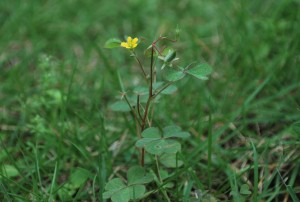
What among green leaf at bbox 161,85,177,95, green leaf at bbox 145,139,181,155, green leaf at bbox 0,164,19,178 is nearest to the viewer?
green leaf at bbox 145,139,181,155

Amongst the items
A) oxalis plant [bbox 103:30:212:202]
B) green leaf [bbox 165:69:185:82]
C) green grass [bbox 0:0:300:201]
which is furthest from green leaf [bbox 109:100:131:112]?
green leaf [bbox 165:69:185:82]

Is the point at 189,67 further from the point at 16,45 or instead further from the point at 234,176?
the point at 16,45

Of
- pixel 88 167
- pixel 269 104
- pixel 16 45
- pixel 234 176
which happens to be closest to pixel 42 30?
pixel 16 45

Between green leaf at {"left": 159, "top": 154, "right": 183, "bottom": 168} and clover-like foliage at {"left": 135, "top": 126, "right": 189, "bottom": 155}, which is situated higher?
clover-like foliage at {"left": 135, "top": 126, "right": 189, "bottom": 155}

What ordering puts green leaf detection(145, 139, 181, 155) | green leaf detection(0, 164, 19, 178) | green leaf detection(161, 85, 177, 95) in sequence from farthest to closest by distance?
green leaf detection(0, 164, 19, 178) < green leaf detection(161, 85, 177, 95) < green leaf detection(145, 139, 181, 155)

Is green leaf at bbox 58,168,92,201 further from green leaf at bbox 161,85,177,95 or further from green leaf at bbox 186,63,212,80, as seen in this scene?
green leaf at bbox 186,63,212,80

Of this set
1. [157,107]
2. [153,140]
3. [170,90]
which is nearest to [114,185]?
A: [153,140]
